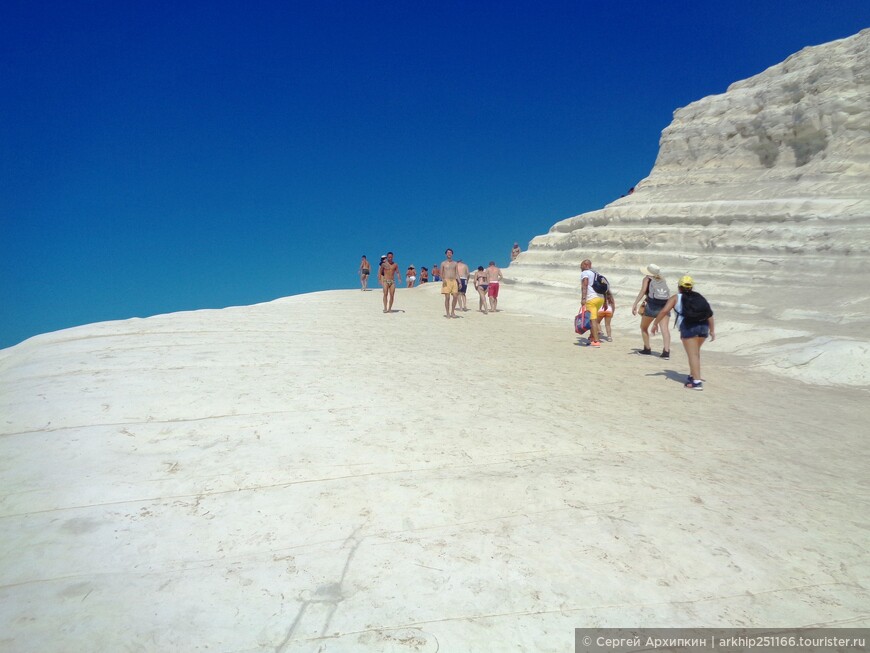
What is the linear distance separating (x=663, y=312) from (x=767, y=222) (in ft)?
25.3

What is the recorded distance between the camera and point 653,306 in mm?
9953

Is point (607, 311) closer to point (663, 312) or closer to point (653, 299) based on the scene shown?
point (653, 299)

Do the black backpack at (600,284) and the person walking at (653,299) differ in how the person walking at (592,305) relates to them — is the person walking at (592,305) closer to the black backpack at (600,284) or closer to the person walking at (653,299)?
the black backpack at (600,284)

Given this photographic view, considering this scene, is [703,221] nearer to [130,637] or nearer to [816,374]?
[816,374]

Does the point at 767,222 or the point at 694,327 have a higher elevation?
the point at 767,222

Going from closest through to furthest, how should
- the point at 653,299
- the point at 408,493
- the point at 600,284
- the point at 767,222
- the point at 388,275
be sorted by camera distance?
1. the point at 408,493
2. the point at 653,299
3. the point at 600,284
4. the point at 767,222
5. the point at 388,275

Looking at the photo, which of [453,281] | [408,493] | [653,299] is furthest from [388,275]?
[408,493]

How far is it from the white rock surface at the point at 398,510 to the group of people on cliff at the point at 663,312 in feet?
2.91

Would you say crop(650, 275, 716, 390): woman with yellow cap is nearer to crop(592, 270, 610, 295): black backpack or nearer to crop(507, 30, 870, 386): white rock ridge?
crop(507, 30, 870, 386): white rock ridge

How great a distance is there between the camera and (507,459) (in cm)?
460

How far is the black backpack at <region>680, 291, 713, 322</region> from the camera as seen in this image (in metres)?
7.50

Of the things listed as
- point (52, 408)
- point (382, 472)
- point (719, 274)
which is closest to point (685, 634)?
point (382, 472)

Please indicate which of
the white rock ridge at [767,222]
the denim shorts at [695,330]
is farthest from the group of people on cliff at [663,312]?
the white rock ridge at [767,222]

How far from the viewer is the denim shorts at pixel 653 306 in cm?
989
